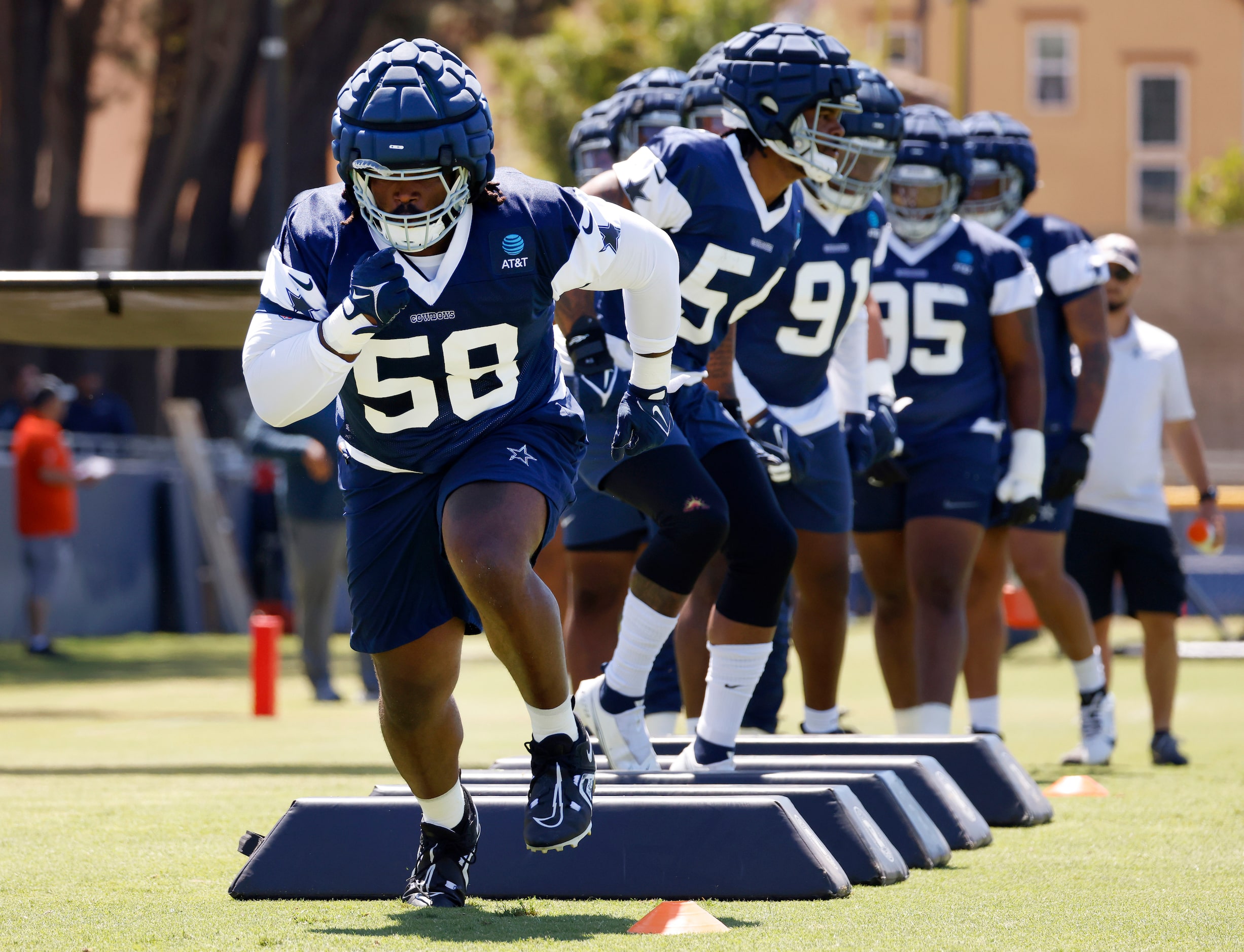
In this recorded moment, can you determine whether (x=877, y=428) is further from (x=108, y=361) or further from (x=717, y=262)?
(x=108, y=361)

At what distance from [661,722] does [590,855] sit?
261 cm

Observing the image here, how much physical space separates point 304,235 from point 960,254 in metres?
3.68

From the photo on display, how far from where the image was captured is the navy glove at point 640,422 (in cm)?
500

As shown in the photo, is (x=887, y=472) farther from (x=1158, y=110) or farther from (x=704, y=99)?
(x=1158, y=110)

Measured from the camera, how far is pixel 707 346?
592 cm

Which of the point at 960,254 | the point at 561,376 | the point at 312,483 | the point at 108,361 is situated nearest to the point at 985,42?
the point at 108,361

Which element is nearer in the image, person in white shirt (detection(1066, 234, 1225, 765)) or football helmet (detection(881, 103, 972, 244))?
football helmet (detection(881, 103, 972, 244))

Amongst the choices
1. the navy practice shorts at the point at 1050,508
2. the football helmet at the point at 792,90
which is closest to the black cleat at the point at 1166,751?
the navy practice shorts at the point at 1050,508

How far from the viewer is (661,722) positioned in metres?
7.33

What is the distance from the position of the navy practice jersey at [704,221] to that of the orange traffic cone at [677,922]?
6.58 ft

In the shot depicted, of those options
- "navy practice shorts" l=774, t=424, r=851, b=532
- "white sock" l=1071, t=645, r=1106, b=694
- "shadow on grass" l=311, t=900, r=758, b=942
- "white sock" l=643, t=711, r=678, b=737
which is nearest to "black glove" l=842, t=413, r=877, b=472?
"navy practice shorts" l=774, t=424, r=851, b=532

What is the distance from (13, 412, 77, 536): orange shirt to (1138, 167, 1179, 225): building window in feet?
132

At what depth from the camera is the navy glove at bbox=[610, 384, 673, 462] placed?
5004mm

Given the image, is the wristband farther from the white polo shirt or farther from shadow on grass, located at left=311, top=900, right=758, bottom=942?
the white polo shirt
